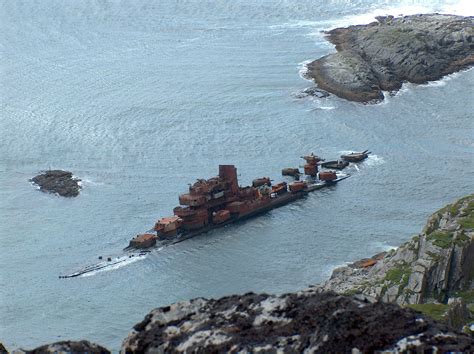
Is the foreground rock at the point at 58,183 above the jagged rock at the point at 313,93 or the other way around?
the other way around

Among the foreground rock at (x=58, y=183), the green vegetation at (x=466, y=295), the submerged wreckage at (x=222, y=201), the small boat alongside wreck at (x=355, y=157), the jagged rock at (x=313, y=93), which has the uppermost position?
the jagged rock at (x=313, y=93)

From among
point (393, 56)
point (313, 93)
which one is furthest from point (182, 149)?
point (393, 56)

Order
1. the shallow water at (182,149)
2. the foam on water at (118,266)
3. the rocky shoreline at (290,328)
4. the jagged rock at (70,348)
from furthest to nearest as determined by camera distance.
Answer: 1. the foam on water at (118,266)
2. the shallow water at (182,149)
3. the jagged rock at (70,348)
4. the rocky shoreline at (290,328)

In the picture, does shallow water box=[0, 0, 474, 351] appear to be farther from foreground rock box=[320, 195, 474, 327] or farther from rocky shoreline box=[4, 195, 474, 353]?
rocky shoreline box=[4, 195, 474, 353]

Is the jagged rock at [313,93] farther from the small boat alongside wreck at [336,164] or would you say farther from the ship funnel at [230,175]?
the ship funnel at [230,175]

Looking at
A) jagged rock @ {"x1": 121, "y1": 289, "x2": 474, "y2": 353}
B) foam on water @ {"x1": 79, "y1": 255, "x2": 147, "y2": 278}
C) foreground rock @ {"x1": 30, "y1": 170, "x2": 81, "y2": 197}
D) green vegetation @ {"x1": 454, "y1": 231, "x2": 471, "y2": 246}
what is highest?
foreground rock @ {"x1": 30, "y1": 170, "x2": 81, "y2": 197}

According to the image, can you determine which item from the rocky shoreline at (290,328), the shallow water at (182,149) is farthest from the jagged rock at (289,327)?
the shallow water at (182,149)

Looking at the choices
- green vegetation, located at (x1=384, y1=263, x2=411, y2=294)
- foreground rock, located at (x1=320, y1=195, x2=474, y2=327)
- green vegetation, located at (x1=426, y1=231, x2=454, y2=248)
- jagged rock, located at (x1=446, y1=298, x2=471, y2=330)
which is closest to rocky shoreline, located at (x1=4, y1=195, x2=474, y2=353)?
jagged rock, located at (x1=446, y1=298, x2=471, y2=330)

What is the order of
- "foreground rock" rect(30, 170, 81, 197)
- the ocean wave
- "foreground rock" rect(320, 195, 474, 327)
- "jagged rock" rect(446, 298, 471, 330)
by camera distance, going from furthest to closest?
1. the ocean wave
2. "foreground rock" rect(30, 170, 81, 197)
3. "foreground rock" rect(320, 195, 474, 327)
4. "jagged rock" rect(446, 298, 471, 330)
